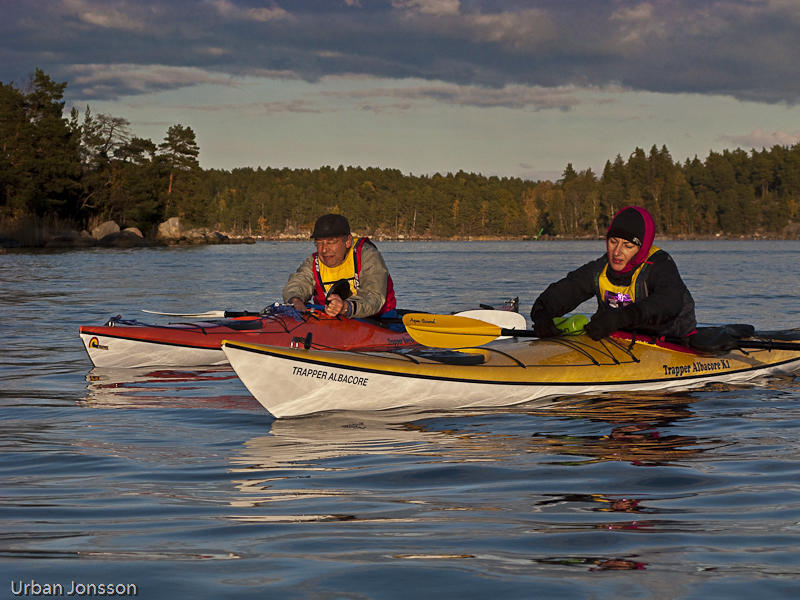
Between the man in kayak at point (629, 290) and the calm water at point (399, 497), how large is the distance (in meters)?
0.67

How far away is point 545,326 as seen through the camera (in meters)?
8.64

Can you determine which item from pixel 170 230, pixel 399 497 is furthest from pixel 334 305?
pixel 170 230

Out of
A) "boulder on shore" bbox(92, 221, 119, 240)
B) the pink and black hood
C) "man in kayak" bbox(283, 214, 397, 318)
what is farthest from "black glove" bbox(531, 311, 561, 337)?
"boulder on shore" bbox(92, 221, 119, 240)

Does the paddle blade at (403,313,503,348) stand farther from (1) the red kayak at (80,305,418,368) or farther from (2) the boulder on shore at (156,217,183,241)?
(2) the boulder on shore at (156,217,183,241)

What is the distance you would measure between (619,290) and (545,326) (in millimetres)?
740

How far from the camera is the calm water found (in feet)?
11.4

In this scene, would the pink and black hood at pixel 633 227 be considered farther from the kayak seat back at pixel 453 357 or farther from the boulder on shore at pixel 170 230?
the boulder on shore at pixel 170 230

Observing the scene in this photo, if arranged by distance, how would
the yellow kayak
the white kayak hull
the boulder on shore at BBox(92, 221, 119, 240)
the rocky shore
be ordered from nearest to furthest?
1. the yellow kayak
2. the white kayak hull
3. the rocky shore
4. the boulder on shore at BBox(92, 221, 119, 240)

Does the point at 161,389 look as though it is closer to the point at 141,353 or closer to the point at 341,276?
the point at 141,353

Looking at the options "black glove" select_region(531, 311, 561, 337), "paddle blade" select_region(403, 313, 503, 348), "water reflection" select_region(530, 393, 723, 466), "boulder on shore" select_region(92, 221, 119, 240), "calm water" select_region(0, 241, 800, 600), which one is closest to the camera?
"calm water" select_region(0, 241, 800, 600)

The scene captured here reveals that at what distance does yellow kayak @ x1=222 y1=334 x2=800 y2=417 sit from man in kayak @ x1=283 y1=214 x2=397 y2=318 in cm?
170

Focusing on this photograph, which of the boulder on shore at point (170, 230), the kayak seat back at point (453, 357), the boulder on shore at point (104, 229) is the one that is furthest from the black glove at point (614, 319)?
the boulder on shore at point (170, 230)

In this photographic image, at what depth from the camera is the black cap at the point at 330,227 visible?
9555mm

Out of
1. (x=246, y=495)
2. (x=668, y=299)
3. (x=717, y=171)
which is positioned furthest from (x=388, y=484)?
(x=717, y=171)
